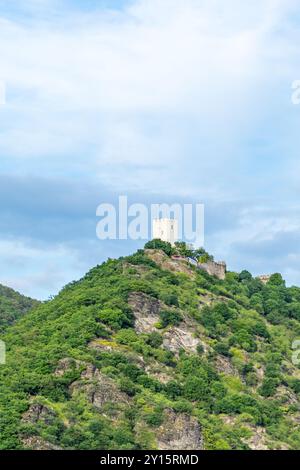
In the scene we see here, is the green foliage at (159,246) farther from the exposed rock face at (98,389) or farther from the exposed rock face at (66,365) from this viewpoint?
the exposed rock face at (98,389)

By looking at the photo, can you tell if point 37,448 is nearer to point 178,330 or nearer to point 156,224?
point 178,330

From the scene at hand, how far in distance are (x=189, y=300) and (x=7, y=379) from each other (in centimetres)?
3108

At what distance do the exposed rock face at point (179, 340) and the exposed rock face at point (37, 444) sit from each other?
90.2 ft

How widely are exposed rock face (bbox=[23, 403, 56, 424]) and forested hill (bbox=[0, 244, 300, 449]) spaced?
92 millimetres

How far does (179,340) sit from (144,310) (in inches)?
208

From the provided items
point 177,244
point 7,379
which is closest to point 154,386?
point 7,379

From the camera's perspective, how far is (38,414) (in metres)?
154

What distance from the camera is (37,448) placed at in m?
148

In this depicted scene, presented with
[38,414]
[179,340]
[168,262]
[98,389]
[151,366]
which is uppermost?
[168,262]

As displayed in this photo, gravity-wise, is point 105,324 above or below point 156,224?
below

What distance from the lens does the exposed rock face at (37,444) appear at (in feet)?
486

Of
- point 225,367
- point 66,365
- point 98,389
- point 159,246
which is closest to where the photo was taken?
point 98,389

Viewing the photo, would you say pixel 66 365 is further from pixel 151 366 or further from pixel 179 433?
pixel 179 433

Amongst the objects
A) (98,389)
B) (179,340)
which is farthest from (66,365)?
(179,340)
